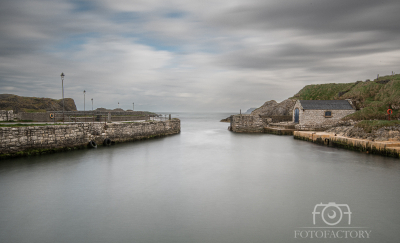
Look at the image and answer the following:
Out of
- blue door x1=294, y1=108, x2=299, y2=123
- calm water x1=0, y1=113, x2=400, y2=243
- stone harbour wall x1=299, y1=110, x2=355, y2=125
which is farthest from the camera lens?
blue door x1=294, y1=108, x2=299, y2=123

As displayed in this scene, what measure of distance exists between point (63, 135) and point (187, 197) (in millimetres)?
9429

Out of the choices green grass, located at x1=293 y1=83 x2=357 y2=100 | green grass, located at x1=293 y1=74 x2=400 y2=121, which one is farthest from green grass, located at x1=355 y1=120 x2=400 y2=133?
green grass, located at x1=293 y1=83 x2=357 y2=100

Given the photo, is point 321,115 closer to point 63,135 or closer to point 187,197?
point 187,197

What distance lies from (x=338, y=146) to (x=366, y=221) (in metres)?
11.3

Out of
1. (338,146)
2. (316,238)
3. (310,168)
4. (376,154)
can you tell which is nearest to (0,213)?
(316,238)

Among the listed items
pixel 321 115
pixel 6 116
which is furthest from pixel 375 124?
pixel 6 116

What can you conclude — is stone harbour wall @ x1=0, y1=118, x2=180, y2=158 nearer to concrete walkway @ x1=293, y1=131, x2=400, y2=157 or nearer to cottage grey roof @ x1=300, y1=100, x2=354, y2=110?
concrete walkway @ x1=293, y1=131, x2=400, y2=157

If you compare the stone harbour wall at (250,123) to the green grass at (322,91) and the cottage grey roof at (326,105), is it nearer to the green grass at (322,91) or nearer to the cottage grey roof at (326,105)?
the cottage grey roof at (326,105)

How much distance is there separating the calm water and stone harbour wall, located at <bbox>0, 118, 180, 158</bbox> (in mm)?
678

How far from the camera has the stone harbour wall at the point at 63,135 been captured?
995 cm

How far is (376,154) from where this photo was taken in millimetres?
11836

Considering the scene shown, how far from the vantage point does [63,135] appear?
1221cm

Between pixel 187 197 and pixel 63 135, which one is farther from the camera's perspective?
pixel 63 135

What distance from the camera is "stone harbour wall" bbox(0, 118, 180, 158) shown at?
9.95 meters
